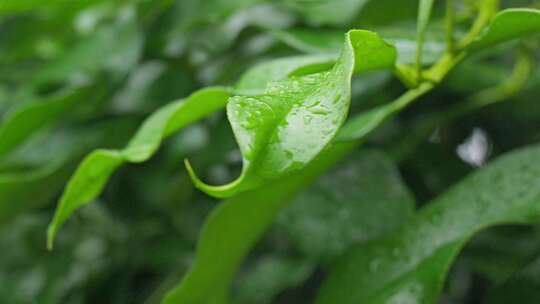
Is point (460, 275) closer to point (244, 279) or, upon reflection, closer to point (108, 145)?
point (244, 279)

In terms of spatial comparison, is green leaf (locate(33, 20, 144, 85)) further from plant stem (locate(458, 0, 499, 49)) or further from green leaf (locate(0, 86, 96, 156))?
plant stem (locate(458, 0, 499, 49))

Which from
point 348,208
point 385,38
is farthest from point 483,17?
point 348,208

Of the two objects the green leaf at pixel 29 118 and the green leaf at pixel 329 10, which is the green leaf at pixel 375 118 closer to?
the green leaf at pixel 329 10

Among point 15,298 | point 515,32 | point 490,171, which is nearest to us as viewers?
point 515,32

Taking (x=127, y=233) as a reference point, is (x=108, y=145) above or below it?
above

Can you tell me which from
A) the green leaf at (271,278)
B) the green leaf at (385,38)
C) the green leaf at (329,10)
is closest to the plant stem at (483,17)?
the green leaf at (385,38)

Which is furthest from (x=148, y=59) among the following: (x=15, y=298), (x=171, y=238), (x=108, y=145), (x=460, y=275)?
(x=460, y=275)
